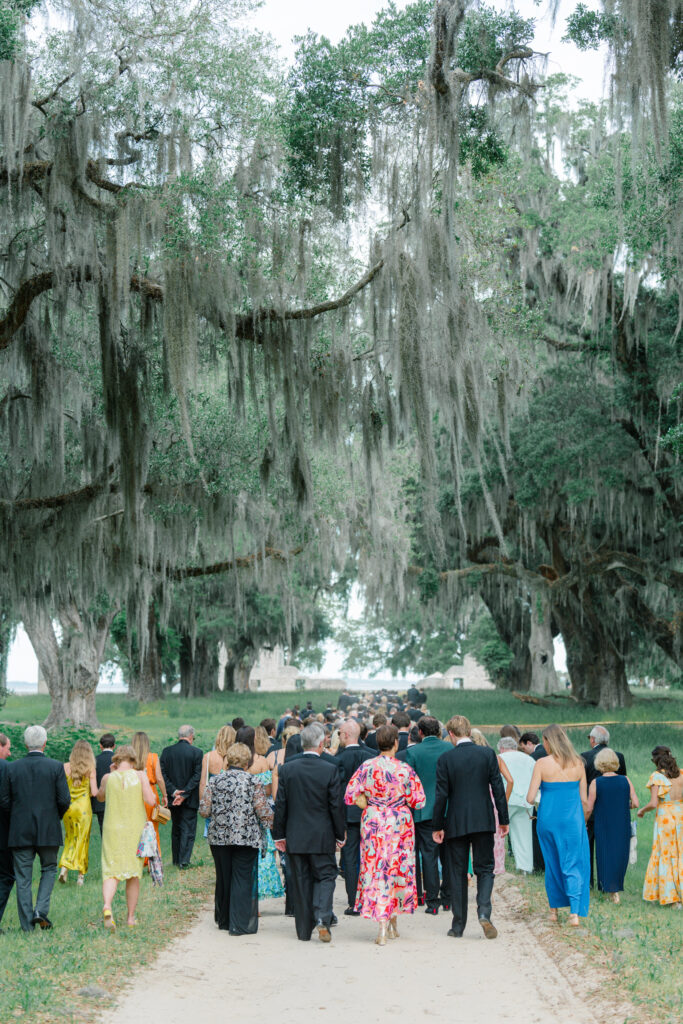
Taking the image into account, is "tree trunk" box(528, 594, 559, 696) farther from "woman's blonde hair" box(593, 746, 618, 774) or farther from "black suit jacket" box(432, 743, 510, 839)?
"black suit jacket" box(432, 743, 510, 839)

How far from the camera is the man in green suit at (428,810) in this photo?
28.7 feet

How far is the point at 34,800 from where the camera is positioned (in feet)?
24.9

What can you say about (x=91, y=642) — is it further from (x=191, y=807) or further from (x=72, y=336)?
(x=191, y=807)

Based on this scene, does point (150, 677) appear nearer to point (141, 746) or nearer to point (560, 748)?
point (141, 746)

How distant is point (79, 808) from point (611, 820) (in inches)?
175

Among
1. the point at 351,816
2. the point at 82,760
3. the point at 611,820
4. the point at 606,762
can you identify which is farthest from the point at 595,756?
the point at 82,760

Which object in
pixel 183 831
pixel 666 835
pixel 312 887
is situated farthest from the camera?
pixel 183 831

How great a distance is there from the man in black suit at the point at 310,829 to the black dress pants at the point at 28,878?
60.6 inches

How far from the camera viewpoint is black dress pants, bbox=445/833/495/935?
755cm

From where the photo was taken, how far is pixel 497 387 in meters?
17.8

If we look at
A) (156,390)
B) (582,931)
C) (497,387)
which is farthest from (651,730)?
(582,931)

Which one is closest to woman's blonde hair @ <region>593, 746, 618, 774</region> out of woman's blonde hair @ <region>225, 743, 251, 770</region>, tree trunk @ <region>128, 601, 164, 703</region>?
woman's blonde hair @ <region>225, 743, 251, 770</region>

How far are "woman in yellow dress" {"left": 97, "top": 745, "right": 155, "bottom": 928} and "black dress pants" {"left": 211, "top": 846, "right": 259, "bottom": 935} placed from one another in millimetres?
560

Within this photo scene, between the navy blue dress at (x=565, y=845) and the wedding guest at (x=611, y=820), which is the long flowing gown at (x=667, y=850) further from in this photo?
the navy blue dress at (x=565, y=845)
